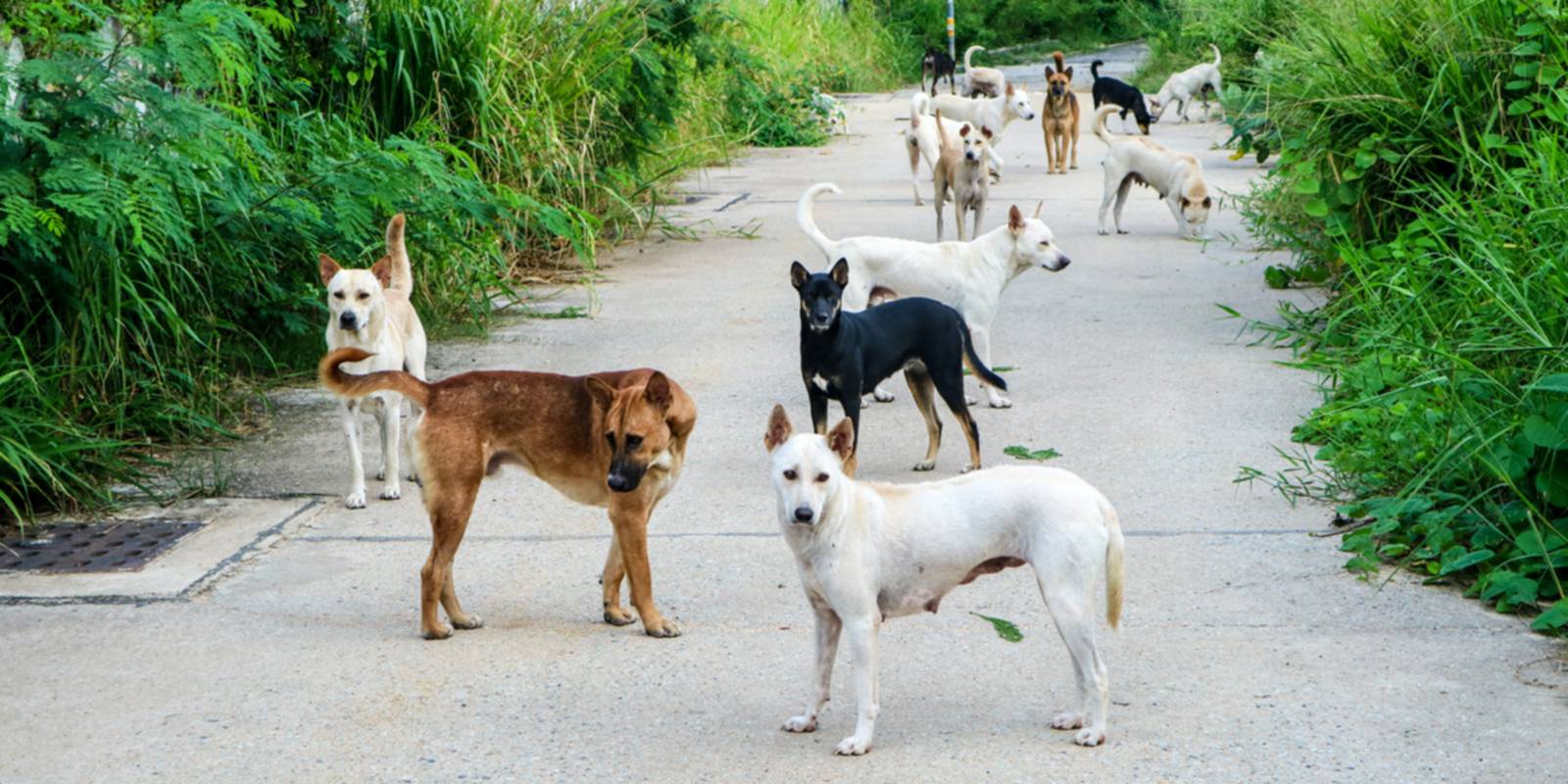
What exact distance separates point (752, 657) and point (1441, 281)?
399 cm

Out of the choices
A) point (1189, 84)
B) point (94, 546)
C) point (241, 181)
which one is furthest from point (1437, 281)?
point (1189, 84)

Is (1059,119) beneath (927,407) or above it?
above

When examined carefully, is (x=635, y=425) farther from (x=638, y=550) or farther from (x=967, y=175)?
(x=967, y=175)

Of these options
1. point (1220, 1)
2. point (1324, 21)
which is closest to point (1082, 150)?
point (1220, 1)

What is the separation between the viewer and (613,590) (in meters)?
5.32

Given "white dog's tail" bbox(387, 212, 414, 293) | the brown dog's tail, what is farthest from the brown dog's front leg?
"white dog's tail" bbox(387, 212, 414, 293)

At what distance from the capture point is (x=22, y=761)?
14.0ft

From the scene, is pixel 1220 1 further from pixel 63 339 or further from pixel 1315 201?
pixel 63 339

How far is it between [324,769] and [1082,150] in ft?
57.6

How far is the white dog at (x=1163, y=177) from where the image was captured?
42.7 ft

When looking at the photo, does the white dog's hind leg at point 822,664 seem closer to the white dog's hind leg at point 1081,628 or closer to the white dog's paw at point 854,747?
the white dog's paw at point 854,747

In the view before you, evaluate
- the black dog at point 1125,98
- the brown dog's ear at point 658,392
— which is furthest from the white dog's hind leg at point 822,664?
the black dog at point 1125,98

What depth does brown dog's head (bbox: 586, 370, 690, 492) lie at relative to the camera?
489cm

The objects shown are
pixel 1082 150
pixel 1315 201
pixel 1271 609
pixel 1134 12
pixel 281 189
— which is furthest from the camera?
pixel 1134 12
